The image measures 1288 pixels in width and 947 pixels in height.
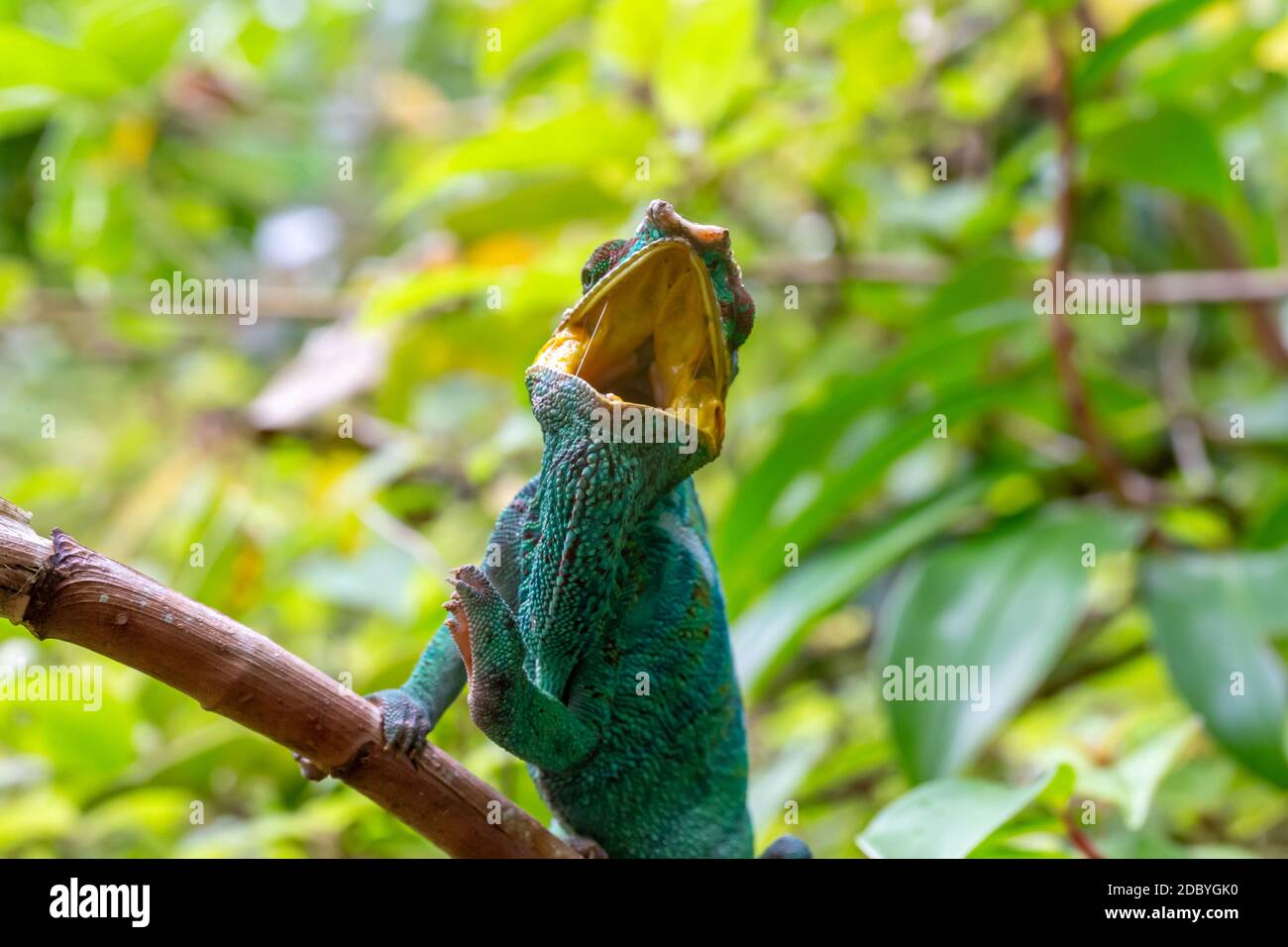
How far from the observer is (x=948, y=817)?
45.3 inches

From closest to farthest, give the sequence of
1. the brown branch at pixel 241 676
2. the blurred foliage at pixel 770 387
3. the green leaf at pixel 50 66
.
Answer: the brown branch at pixel 241 676
the blurred foliage at pixel 770 387
the green leaf at pixel 50 66

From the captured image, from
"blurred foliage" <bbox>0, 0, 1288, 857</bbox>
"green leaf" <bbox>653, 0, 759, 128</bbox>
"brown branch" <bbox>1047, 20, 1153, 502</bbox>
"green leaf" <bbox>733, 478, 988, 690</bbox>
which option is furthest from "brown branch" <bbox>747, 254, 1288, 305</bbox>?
"green leaf" <bbox>733, 478, 988, 690</bbox>

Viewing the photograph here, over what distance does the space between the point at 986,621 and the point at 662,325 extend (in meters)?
0.99

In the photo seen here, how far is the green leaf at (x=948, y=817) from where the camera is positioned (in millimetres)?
1072

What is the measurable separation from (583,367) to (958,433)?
1589 mm

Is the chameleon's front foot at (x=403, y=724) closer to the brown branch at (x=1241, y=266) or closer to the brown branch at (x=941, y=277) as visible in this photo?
the brown branch at (x=941, y=277)

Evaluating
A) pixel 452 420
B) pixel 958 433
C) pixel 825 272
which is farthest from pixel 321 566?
pixel 958 433

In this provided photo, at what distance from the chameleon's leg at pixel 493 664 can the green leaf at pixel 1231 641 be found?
1105 mm

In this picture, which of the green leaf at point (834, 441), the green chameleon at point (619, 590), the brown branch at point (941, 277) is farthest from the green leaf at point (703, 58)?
the green chameleon at point (619, 590)

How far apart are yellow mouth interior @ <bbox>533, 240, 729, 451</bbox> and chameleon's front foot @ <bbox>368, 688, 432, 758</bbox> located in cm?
28

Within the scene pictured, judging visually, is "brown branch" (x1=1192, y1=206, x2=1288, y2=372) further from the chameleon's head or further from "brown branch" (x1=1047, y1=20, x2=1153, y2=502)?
the chameleon's head

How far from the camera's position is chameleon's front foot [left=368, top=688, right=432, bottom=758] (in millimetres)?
900
